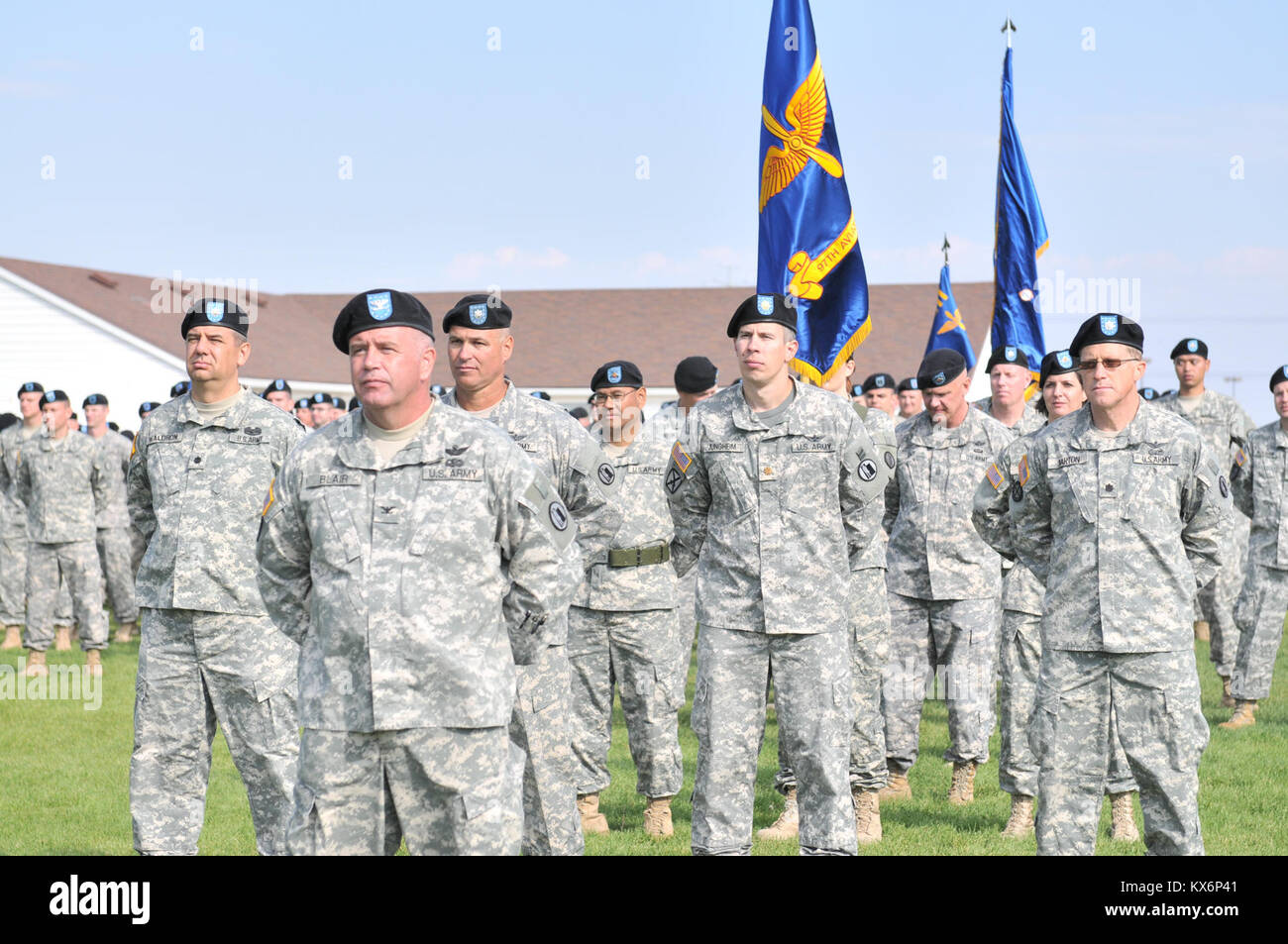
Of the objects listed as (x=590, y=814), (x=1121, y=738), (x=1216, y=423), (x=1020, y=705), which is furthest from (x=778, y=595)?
(x=1216, y=423)

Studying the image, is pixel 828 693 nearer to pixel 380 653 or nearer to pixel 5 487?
pixel 380 653

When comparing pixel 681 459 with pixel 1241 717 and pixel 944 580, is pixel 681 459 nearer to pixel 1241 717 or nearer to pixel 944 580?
pixel 944 580

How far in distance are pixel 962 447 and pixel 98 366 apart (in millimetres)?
29505

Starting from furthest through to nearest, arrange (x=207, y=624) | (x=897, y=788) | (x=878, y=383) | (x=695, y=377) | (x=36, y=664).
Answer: (x=36, y=664) → (x=878, y=383) → (x=695, y=377) → (x=897, y=788) → (x=207, y=624)

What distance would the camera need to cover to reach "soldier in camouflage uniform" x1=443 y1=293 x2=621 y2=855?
19.7 feet

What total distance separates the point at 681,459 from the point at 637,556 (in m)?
1.92

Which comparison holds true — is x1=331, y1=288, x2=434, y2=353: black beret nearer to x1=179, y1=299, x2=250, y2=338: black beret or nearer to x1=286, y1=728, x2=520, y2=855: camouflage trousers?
x1=286, y1=728, x2=520, y2=855: camouflage trousers

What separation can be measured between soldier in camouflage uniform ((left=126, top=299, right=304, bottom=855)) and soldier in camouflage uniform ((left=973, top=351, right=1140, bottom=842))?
13.3ft

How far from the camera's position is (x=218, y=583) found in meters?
6.17

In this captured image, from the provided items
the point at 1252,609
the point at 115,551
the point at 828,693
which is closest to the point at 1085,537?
the point at 828,693

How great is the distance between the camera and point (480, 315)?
250 inches

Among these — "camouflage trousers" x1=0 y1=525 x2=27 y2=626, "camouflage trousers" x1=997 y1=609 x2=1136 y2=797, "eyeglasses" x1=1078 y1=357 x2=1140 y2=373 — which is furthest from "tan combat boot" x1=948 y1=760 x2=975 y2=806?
"camouflage trousers" x1=0 y1=525 x2=27 y2=626

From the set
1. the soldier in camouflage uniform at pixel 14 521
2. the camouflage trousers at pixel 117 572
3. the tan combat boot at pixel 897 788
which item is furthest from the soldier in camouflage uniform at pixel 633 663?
the camouflage trousers at pixel 117 572

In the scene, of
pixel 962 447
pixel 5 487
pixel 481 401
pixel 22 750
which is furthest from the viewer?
pixel 5 487
